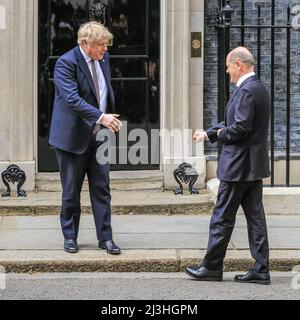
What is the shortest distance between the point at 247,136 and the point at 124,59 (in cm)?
342

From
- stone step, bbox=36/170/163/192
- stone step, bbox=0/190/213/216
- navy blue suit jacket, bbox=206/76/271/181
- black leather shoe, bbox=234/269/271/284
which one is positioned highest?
navy blue suit jacket, bbox=206/76/271/181

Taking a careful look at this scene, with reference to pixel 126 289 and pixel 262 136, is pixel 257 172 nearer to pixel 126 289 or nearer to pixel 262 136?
pixel 262 136

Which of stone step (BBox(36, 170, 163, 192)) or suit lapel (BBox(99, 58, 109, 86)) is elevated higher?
suit lapel (BBox(99, 58, 109, 86))

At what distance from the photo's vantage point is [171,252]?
22.5ft

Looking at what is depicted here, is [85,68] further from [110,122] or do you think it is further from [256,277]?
[256,277]

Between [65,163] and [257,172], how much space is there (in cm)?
168

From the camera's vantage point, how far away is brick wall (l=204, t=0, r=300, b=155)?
360 inches

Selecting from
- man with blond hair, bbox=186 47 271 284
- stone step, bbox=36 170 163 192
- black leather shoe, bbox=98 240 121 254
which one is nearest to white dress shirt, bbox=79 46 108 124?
man with blond hair, bbox=186 47 271 284

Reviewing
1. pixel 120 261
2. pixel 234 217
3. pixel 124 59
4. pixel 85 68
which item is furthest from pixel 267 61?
pixel 120 261

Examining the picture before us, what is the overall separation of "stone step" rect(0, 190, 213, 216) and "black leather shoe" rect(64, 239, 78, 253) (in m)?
1.49

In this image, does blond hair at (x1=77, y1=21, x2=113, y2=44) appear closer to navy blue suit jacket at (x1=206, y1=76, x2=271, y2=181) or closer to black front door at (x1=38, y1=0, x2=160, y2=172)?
navy blue suit jacket at (x1=206, y1=76, x2=271, y2=181)

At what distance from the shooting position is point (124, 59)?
9.16 metres
